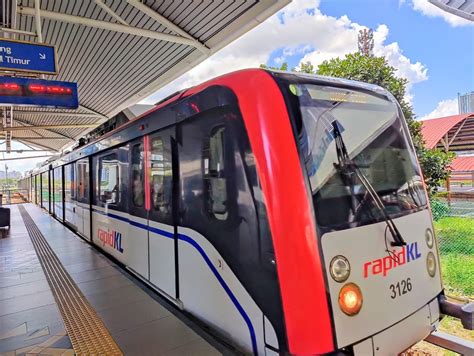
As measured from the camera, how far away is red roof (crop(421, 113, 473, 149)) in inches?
465

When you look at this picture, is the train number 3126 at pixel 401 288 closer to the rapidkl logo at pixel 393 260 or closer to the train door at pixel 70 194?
the rapidkl logo at pixel 393 260

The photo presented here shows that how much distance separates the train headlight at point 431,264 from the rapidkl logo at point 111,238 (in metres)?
3.80

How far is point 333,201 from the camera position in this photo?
2.00m

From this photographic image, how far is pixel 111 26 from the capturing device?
6566 millimetres

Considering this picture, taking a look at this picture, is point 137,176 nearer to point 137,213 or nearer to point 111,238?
point 137,213

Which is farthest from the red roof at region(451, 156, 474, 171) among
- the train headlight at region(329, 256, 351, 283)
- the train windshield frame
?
the train headlight at region(329, 256, 351, 283)

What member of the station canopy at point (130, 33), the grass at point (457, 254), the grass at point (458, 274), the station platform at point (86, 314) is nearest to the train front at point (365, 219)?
the station platform at point (86, 314)

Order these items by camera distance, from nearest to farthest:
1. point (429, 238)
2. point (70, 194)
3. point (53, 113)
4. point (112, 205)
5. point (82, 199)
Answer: point (429, 238)
point (112, 205)
point (82, 199)
point (70, 194)
point (53, 113)

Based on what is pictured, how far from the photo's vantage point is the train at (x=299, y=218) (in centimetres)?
185

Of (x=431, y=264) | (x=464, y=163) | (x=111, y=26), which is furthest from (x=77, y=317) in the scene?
(x=464, y=163)

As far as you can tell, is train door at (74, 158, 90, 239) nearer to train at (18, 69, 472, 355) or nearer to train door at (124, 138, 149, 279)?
train door at (124, 138, 149, 279)

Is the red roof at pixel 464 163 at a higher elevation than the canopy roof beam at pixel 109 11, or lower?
lower

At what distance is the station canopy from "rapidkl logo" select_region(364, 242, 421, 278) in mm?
4568

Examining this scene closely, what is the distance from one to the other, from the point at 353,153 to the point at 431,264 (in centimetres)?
108
